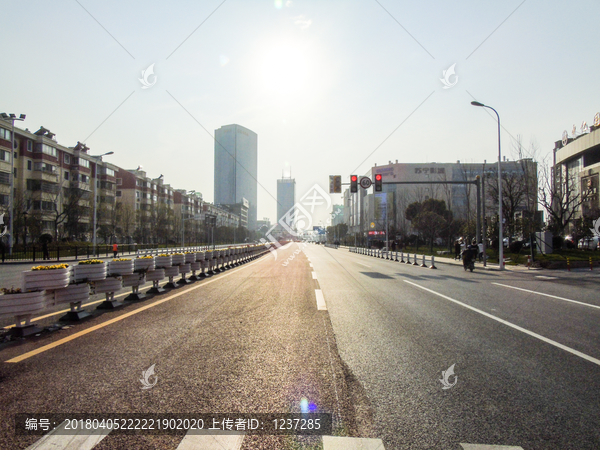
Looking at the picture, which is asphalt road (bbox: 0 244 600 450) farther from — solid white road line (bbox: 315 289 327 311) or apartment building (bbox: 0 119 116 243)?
apartment building (bbox: 0 119 116 243)

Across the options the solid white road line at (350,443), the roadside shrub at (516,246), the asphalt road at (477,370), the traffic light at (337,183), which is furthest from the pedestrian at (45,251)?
the roadside shrub at (516,246)

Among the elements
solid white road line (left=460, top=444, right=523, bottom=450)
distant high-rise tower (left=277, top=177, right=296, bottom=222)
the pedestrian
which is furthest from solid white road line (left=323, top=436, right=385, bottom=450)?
distant high-rise tower (left=277, top=177, right=296, bottom=222)

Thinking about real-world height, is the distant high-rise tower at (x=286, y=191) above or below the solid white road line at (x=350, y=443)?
above

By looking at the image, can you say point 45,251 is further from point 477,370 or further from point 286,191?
point 286,191

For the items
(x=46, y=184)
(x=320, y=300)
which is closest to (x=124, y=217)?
(x=46, y=184)

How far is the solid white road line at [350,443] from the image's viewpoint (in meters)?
2.67

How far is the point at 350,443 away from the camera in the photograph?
2732 mm

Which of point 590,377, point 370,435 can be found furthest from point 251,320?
point 590,377

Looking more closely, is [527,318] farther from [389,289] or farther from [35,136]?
[35,136]

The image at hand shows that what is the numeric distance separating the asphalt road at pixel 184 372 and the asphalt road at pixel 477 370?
1.14ft

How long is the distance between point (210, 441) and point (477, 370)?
3.16 metres

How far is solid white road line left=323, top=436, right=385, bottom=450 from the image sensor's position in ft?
8.76

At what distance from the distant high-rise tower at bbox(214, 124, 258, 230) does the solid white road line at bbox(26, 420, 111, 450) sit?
6159 cm

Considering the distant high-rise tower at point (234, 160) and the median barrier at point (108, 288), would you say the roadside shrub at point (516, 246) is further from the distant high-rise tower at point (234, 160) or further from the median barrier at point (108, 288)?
the distant high-rise tower at point (234, 160)
